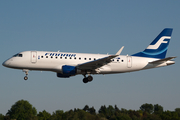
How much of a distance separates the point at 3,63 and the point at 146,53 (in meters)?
24.1

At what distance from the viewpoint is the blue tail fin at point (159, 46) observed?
176 ft

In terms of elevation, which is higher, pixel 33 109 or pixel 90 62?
pixel 90 62

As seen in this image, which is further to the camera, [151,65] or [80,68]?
[151,65]

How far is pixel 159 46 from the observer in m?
54.8

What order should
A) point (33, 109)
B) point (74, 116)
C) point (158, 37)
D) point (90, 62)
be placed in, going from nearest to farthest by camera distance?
point (90, 62)
point (158, 37)
point (74, 116)
point (33, 109)

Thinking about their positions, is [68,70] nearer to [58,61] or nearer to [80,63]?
[58,61]

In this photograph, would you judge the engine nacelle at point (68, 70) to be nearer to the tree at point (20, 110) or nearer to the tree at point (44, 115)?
the tree at point (44, 115)

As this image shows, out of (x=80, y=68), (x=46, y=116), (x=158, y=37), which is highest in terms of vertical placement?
(x=158, y=37)

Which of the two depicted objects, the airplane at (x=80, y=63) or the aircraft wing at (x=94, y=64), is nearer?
the aircraft wing at (x=94, y=64)

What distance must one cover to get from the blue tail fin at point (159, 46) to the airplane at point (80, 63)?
29.6 inches

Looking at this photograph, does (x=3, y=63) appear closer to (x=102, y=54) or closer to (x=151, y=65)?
(x=102, y=54)

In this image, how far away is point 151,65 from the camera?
5197 centimetres

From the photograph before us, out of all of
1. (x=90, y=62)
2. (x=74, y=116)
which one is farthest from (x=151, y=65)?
(x=74, y=116)

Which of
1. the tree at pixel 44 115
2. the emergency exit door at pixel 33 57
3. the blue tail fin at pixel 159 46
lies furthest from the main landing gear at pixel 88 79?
the tree at pixel 44 115
